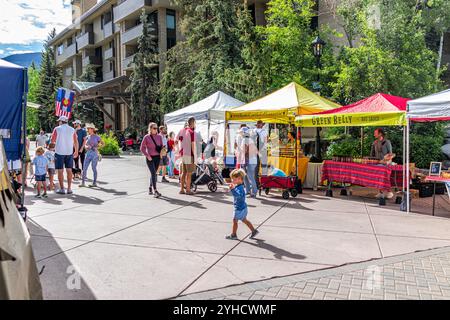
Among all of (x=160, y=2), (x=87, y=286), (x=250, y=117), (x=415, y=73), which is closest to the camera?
(x=87, y=286)

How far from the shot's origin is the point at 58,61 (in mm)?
64250

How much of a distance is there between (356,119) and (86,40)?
48.3 meters

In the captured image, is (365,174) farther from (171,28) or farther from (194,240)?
(171,28)

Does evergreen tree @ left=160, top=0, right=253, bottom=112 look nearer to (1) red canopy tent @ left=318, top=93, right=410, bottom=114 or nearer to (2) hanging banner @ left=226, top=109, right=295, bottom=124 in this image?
(2) hanging banner @ left=226, top=109, right=295, bottom=124

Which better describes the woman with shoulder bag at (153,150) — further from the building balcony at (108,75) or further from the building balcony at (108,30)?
the building balcony at (108,75)

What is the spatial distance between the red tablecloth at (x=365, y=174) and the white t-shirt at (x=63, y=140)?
268 inches

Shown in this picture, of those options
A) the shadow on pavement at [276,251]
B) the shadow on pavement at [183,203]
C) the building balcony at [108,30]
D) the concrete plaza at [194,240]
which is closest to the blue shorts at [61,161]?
the concrete plaza at [194,240]

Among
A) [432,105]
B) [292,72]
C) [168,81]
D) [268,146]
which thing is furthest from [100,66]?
[432,105]

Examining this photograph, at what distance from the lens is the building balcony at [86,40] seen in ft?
165

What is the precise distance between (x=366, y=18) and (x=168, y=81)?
14364 millimetres

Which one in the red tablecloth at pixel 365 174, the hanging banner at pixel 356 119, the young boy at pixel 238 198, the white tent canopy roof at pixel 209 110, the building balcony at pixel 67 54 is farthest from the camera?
the building balcony at pixel 67 54

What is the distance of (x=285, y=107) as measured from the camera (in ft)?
36.7

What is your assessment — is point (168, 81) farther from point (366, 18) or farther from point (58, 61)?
point (58, 61)

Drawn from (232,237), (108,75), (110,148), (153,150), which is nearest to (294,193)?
(153,150)
